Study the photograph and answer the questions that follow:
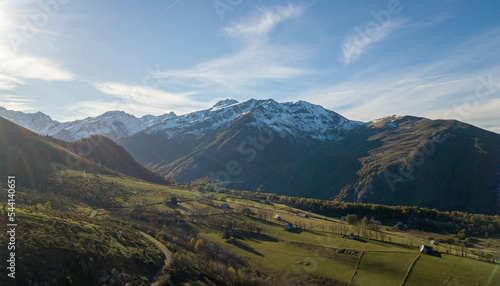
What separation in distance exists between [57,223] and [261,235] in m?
74.4

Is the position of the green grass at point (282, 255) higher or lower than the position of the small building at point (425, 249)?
lower

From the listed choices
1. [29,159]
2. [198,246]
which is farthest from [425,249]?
[29,159]

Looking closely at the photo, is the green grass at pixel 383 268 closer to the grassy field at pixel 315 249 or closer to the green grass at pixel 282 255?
the grassy field at pixel 315 249

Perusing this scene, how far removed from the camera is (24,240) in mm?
36500

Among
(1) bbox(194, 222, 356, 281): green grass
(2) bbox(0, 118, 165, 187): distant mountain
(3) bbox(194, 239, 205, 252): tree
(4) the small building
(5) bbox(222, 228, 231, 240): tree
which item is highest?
(2) bbox(0, 118, 165, 187): distant mountain

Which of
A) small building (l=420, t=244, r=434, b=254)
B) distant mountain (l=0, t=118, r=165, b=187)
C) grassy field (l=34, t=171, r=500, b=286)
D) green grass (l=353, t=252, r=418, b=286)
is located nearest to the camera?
grassy field (l=34, t=171, r=500, b=286)

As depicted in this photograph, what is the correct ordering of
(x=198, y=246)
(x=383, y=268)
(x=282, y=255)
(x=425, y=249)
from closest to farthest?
(x=383, y=268) < (x=425, y=249) < (x=198, y=246) < (x=282, y=255)

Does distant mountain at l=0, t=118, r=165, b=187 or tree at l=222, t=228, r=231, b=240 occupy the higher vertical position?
distant mountain at l=0, t=118, r=165, b=187

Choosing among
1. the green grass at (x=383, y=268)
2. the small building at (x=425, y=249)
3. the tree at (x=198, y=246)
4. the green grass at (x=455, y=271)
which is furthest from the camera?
the small building at (x=425, y=249)

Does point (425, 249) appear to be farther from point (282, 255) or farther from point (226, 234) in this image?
point (226, 234)

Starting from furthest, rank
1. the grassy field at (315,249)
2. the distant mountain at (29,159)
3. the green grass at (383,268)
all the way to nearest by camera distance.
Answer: the distant mountain at (29,159), the green grass at (383,268), the grassy field at (315,249)

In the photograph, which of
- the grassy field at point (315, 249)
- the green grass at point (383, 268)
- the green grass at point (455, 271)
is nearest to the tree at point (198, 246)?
the grassy field at point (315, 249)

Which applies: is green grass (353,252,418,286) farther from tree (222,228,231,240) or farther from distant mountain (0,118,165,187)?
distant mountain (0,118,165,187)

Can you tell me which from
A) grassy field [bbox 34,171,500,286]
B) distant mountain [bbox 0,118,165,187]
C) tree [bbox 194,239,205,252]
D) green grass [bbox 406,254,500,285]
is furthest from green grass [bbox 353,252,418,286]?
distant mountain [bbox 0,118,165,187]
